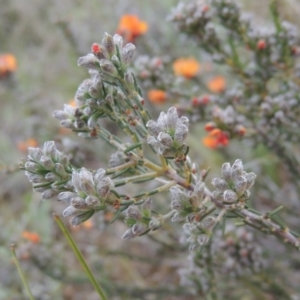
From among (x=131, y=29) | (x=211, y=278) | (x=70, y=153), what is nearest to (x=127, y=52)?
(x=70, y=153)

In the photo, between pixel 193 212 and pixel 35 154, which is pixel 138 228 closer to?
pixel 193 212

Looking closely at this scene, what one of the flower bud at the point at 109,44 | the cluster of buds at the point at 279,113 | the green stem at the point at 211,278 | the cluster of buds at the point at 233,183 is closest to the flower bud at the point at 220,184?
the cluster of buds at the point at 233,183

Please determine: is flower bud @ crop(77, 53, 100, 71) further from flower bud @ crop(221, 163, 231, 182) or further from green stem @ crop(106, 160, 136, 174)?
flower bud @ crop(221, 163, 231, 182)

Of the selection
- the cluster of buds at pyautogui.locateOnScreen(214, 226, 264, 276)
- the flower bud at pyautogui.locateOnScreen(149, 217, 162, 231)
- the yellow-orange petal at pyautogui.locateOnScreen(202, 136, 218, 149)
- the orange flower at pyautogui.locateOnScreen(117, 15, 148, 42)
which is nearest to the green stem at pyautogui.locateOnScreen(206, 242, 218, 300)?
the cluster of buds at pyautogui.locateOnScreen(214, 226, 264, 276)

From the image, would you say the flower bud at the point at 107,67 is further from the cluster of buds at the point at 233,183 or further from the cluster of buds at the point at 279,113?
the cluster of buds at the point at 279,113

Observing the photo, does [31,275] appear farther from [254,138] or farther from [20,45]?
[20,45]

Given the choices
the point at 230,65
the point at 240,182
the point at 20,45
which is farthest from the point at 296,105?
the point at 20,45
